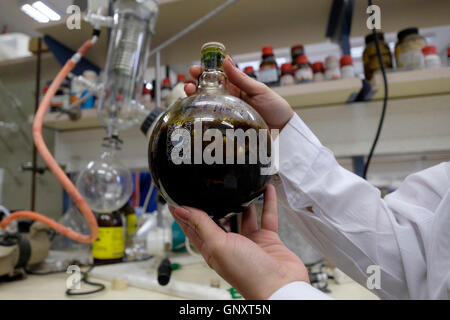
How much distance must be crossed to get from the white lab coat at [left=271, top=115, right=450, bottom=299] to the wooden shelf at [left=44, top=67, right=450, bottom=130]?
1.47 feet

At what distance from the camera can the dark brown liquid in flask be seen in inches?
11.4

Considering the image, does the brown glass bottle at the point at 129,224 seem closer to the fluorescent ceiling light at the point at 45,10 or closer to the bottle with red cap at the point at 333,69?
the fluorescent ceiling light at the point at 45,10

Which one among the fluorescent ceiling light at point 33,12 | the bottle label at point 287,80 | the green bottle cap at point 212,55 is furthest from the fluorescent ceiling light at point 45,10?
the bottle label at point 287,80

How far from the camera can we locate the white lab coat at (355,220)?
1.78ft

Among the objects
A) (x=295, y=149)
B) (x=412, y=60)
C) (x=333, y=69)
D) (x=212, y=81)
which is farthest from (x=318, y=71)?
(x=212, y=81)

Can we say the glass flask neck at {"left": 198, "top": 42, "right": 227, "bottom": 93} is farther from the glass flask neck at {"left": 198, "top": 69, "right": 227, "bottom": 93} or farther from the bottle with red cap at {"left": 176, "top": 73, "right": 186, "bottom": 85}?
the bottle with red cap at {"left": 176, "top": 73, "right": 186, "bottom": 85}

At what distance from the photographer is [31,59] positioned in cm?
148

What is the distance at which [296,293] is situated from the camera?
0.29 m

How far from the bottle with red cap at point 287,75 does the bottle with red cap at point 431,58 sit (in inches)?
17.8

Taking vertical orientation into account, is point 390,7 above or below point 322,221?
above
